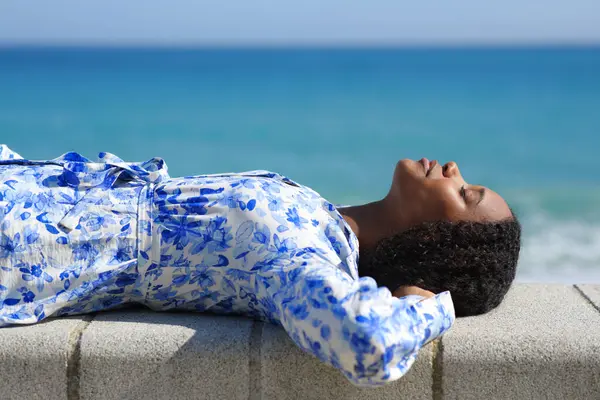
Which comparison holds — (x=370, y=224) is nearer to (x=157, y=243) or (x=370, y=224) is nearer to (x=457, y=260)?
(x=457, y=260)

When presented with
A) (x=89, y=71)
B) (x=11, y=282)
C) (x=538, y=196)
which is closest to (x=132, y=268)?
(x=11, y=282)

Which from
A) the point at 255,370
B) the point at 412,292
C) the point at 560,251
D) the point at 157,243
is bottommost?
the point at 560,251

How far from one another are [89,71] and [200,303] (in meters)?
43.7

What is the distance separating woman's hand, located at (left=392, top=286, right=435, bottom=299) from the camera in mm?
3197

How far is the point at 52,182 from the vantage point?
337cm

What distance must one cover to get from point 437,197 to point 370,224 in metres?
0.31

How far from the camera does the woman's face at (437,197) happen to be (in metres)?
3.39

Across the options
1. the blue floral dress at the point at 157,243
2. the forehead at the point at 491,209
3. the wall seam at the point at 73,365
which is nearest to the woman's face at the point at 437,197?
the forehead at the point at 491,209

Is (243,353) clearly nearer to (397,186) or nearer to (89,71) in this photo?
(397,186)

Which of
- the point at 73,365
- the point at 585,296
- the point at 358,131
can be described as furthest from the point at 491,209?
the point at 358,131

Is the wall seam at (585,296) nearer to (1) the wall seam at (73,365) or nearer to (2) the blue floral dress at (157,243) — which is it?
(2) the blue floral dress at (157,243)

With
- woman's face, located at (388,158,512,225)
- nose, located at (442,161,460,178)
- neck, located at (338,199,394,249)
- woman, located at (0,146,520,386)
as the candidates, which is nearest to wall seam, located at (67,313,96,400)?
woman, located at (0,146,520,386)

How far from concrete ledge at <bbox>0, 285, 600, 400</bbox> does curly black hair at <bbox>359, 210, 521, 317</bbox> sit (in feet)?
1.03

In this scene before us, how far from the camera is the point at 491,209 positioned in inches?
135
